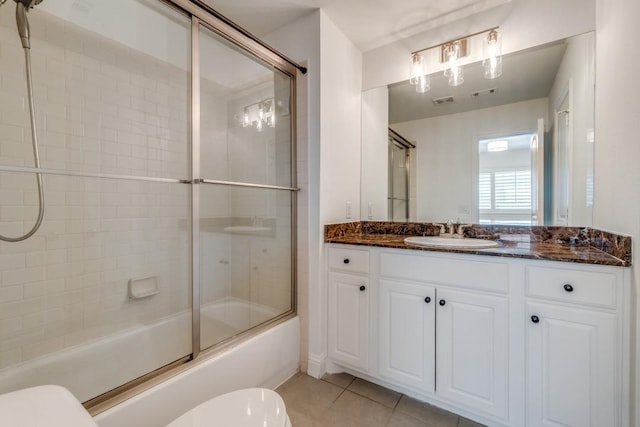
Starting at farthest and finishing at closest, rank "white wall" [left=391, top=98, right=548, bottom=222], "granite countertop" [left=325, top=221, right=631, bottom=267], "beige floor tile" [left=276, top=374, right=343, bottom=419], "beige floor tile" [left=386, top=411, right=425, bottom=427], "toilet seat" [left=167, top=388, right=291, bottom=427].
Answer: "white wall" [left=391, top=98, right=548, bottom=222]
"beige floor tile" [left=276, top=374, right=343, bottom=419]
"beige floor tile" [left=386, top=411, right=425, bottom=427]
"granite countertop" [left=325, top=221, right=631, bottom=267]
"toilet seat" [left=167, top=388, right=291, bottom=427]

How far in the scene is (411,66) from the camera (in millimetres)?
2074

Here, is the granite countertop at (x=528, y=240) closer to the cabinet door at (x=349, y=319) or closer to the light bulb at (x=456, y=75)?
the cabinet door at (x=349, y=319)

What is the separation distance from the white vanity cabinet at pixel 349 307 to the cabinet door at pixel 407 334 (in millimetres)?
111

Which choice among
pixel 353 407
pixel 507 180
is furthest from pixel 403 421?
pixel 507 180

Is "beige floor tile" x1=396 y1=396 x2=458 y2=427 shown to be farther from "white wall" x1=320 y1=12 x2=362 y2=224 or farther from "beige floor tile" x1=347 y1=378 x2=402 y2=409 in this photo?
"white wall" x1=320 y1=12 x2=362 y2=224

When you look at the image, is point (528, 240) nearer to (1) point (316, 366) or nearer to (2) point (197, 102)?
(1) point (316, 366)

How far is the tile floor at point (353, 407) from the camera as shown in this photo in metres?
1.46

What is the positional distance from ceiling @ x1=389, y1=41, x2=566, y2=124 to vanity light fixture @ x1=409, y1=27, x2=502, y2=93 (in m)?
0.04

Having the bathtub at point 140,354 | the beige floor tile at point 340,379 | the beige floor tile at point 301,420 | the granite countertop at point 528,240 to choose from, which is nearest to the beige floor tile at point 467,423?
the beige floor tile at point 340,379

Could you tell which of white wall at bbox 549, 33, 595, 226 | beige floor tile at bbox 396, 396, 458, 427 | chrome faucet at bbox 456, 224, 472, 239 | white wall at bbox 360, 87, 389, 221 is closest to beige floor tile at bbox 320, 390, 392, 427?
beige floor tile at bbox 396, 396, 458, 427

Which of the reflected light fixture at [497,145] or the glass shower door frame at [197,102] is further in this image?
the reflected light fixture at [497,145]

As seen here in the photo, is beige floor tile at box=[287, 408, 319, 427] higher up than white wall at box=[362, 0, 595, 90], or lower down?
lower down

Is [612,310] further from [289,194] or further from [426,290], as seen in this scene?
[289,194]

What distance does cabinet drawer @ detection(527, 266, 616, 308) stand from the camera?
1117 mm
